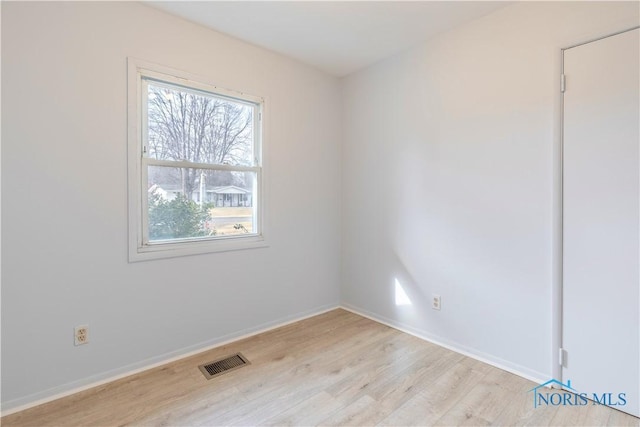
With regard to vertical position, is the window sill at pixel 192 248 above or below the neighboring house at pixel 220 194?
below

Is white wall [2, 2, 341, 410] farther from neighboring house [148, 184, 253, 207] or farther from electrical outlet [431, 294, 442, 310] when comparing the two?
electrical outlet [431, 294, 442, 310]

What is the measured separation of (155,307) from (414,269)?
212cm

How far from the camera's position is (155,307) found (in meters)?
2.26

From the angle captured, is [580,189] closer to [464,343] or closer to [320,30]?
[464,343]

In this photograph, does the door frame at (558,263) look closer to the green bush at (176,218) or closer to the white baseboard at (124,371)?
the white baseboard at (124,371)

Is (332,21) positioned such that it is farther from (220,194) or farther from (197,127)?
(220,194)

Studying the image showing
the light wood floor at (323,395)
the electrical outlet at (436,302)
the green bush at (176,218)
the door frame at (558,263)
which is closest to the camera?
the light wood floor at (323,395)

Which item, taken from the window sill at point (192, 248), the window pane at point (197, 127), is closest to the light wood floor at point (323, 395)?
the window sill at point (192, 248)

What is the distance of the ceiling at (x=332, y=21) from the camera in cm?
217

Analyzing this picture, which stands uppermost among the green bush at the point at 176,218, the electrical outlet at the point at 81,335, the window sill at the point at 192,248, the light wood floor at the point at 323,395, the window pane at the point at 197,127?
the window pane at the point at 197,127

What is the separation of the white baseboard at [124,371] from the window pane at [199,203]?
864 mm

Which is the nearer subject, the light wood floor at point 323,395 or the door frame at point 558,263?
the light wood floor at point 323,395

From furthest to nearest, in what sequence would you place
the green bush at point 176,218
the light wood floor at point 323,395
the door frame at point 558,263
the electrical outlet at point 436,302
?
the electrical outlet at point 436,302
the green bush at point 176,218
the door frame at point 558,263
the light wood floor at point 323,395

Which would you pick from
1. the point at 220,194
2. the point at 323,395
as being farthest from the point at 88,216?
the point at 323,395
